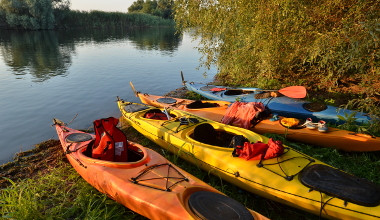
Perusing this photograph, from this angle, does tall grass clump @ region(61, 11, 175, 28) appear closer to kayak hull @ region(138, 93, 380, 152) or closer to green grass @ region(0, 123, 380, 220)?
green grass @ region(0, 123, 380, 220)

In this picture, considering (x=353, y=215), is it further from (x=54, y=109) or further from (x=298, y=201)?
(x=54, y=109)

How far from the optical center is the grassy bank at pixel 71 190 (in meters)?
3.19

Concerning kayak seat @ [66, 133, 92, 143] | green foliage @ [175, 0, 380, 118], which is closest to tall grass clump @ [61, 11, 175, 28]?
green foliage @ [175, 0, 380, 118]

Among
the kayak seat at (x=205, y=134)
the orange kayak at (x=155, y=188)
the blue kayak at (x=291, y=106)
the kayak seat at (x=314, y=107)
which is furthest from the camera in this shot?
the kayak seat at (x=314, y=107)

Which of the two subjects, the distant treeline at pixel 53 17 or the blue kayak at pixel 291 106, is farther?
the distant treeline at pixel 53 17

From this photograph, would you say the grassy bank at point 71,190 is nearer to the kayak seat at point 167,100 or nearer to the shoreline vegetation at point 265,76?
the shoreline vegetation at point 265,76

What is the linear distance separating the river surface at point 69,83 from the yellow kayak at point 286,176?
13.8ft

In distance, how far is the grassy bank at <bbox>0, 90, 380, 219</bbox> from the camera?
3188mm

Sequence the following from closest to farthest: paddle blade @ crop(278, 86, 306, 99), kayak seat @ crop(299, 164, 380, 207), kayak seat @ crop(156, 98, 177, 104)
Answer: kayak seat @ crop(299, 164, 380, 207) → paddle blade @ crop(278, 86, 306, 99) → kayak seat @ crop(156, 98, 177, 104)

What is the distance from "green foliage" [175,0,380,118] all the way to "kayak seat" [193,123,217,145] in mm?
2627

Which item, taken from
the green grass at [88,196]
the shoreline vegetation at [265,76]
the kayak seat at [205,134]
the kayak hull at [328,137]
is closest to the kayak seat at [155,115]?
the shoreline vegetation at [265,76]

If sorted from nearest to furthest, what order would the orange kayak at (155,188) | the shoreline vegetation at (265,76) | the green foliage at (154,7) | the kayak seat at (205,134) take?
1. the orange kayak at (155,188)
2. the shoreline vegetation at (265,76)
3. the kayak seat at (205,134)
4. the green foliage at (154,7)

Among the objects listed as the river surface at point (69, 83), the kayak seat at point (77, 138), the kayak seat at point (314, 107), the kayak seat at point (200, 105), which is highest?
the kayak seat at point (314, 107)

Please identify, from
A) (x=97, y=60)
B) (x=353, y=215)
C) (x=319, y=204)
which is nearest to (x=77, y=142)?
(x=319, y=204)
